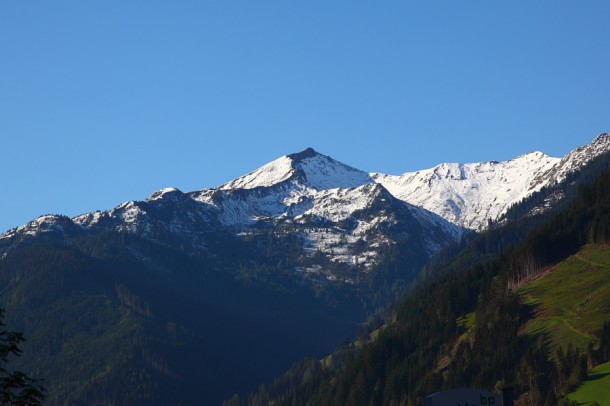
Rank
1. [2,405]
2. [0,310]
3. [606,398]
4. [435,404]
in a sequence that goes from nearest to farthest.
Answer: [435,404], [2,405], [0,310], [606,398]

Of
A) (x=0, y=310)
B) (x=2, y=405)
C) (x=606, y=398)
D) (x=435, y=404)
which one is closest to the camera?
(x=435, y=404)

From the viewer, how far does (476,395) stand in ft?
116

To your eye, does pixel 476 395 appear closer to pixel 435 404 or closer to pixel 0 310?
pixel 435 404

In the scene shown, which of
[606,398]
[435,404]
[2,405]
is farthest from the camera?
[606,398]

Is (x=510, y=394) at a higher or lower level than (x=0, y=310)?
lower

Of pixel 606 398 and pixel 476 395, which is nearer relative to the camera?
pixel 476 395

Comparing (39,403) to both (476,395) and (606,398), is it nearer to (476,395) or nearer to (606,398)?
(476,395)

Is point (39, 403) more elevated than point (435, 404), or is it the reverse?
point (39, 403)

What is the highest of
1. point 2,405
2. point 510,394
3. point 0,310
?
point 0,310

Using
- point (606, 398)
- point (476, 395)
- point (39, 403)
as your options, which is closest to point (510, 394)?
point (476, 395)

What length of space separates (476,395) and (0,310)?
58.3ft

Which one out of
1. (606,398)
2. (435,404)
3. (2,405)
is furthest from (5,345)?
(606,398)

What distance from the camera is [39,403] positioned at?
39.3 meters

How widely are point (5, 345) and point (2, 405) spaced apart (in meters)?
2.28
